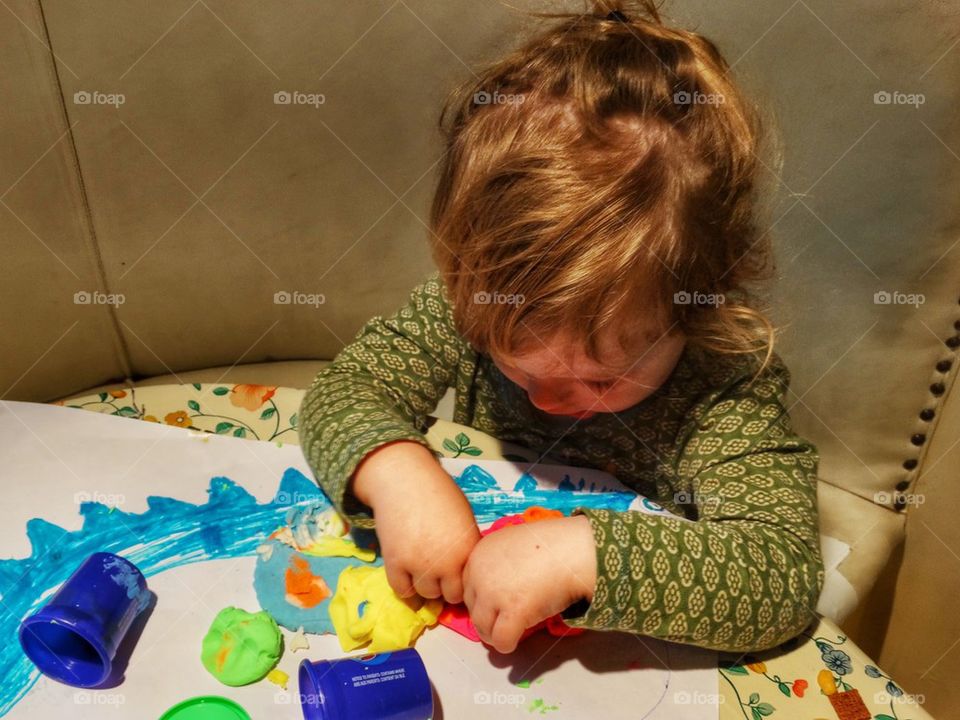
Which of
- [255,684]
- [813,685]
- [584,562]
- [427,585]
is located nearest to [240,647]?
[255,684]

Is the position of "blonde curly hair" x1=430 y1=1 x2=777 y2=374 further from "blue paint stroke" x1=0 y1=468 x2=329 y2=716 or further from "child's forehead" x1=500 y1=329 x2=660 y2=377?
"blue paint stroke" x1=0 y1=468 x2=329 y2=716

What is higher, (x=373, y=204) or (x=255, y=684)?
(x=373, y=204)

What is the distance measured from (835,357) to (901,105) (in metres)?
0.23

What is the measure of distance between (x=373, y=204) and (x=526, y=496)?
32 cm

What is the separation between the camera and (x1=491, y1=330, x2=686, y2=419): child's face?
590 millimetres

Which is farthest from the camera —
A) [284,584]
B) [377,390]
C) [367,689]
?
[377,390]

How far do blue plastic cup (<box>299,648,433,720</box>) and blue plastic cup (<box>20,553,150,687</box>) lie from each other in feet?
0.40

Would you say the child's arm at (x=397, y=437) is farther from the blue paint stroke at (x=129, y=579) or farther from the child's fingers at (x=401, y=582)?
the blue paint stroke at (x=129, y=579)

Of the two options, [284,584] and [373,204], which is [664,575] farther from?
[373,204]

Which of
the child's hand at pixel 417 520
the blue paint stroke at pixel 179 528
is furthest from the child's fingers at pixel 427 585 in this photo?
the blue paint stroke at pixel 179 528

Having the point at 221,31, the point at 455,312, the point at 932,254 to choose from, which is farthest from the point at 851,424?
the point at 221,31

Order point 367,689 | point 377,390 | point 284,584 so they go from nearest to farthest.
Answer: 1. point 367,689
2. point 284,584
3. point 377,390

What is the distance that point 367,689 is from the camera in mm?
490

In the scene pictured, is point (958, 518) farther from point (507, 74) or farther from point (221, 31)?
point (221, 31)
